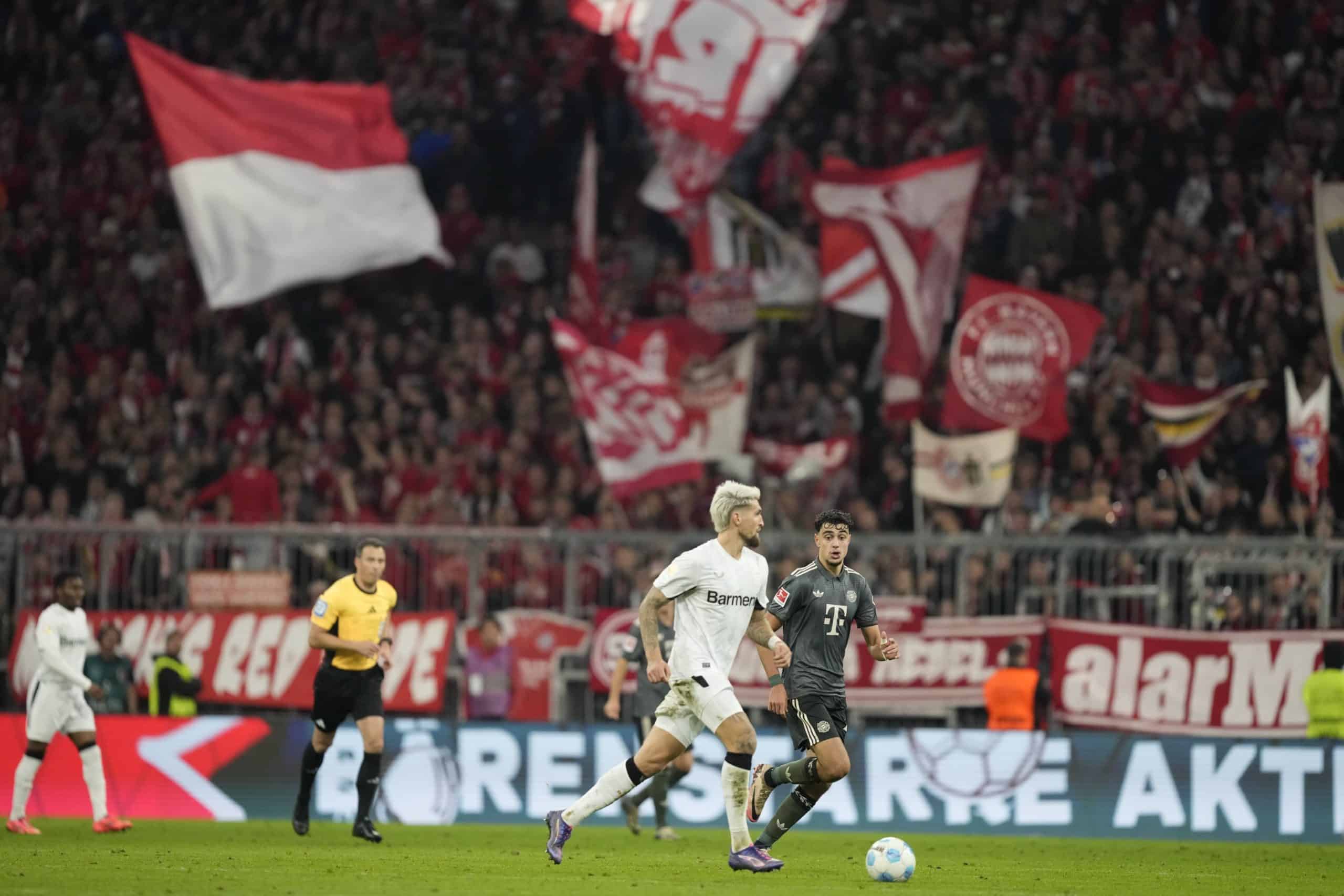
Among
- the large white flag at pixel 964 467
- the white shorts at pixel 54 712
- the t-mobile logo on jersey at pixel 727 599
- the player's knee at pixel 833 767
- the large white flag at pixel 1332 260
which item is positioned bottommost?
the white shorts at pixel 54 712

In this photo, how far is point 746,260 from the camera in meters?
24.0

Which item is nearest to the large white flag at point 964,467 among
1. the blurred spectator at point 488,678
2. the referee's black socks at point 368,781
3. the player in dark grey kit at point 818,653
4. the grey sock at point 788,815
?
the blurred spectator at point 488,678

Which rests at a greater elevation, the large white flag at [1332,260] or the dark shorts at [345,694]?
the large white flag at [1332,260]

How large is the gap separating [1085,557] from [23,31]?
18.5m

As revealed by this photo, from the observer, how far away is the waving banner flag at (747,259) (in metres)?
23.5

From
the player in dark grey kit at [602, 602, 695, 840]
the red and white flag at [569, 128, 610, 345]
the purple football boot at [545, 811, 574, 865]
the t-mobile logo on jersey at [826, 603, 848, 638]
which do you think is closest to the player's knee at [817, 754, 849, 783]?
the t-mobile logo on jersey at [826, 603, 848, 638]

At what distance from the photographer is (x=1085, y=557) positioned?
66.7 feet

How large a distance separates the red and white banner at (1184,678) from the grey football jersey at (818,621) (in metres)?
7.12

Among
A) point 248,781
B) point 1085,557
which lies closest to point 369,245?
point 248,781

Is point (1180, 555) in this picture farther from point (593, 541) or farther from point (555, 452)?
point (555, 452)

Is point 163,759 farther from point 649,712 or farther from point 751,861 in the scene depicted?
point 751,861

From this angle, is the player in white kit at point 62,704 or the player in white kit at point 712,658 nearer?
the player in white kit at point 712,658

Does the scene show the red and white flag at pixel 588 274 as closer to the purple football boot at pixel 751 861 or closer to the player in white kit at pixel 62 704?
the player in white kit at pixel 62 704

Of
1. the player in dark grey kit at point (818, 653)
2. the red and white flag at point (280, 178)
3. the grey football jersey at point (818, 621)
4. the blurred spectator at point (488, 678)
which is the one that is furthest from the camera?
the red and white flag at point (280, 178)
